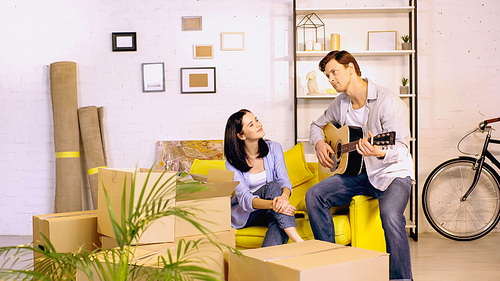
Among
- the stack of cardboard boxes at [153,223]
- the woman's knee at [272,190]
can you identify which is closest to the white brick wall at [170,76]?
the woman's knee at [272,190]

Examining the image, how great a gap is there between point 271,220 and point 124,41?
2492mm

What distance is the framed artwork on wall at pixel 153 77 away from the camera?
366 cm

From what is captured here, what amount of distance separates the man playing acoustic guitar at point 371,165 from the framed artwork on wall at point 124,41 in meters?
2.11

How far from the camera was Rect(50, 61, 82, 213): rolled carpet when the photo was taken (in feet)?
11.7

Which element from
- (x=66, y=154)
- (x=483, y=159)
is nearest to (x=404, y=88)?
(x=483, y=159)

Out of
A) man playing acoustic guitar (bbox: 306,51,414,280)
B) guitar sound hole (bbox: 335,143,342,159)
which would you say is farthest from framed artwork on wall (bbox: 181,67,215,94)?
guitar sound hole (bbox: 335,143,342,159)

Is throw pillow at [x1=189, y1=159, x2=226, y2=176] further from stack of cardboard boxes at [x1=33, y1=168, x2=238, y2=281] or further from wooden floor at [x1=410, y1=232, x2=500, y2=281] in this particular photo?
wooden floor at [x1=410, y1=232, x2=500, y2=281]

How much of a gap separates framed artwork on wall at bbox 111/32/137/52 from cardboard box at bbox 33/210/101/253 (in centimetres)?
225

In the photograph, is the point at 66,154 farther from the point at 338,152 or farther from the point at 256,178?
the point at 338,152

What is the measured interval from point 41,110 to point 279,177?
2760 millimetres

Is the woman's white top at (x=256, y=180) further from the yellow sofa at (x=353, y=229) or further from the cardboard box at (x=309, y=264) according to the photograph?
the cardboard box at (x=309, y=264)

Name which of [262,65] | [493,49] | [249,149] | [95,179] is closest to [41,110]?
[95,179]

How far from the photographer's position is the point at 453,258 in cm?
278

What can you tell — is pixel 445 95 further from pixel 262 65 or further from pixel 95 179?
pixel 95 179
